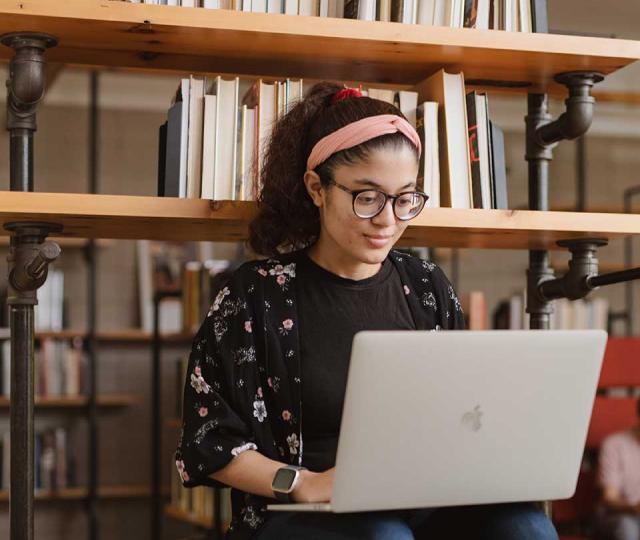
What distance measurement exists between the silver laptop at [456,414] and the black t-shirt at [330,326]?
0.73 feet

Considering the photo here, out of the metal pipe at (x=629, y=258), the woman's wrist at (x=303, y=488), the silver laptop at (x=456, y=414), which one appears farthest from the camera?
the metal pipe at (x=629, y=258)

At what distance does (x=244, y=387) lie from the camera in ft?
4.96

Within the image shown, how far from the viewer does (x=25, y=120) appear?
5.26 feet

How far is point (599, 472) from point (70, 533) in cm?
269

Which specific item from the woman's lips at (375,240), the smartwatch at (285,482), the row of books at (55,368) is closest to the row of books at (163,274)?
the row of books at (55,368)

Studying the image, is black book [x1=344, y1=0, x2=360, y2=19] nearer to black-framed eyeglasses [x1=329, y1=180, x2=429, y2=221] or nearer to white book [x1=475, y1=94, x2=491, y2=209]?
white book [x1=475, y1=94, x2=491, y2=209]

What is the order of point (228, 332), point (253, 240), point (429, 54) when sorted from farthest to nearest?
point (429, 54) < point (253, 240) < point (228, 332)

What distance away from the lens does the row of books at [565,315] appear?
16.7 ft

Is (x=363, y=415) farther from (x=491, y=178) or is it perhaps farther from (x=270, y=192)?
(x=491, y=178)

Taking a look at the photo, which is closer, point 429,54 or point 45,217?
point 45,217

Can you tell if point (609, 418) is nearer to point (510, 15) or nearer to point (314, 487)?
point (510, 15)

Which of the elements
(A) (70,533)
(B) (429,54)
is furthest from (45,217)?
(A) (70,533)

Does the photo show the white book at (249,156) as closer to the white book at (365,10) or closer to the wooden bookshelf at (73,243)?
the white book at (365,10)

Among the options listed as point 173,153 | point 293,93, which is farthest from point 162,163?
point 293,93
